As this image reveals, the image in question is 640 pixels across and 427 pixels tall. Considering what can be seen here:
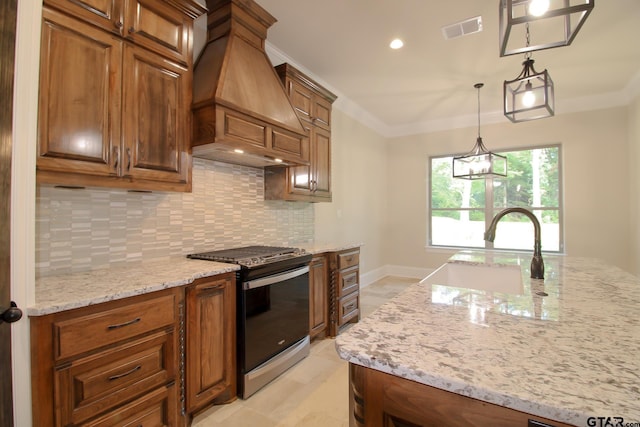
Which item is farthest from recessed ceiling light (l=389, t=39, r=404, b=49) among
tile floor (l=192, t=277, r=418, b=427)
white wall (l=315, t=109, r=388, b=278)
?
Result: tile floor (l=192, t=277, r=418, b=427)

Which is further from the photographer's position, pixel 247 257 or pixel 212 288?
pixel 247 257

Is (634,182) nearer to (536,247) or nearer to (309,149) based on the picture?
(536,247)

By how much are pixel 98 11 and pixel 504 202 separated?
5.59 metres

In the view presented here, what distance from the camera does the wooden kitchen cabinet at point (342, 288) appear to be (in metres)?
3.04

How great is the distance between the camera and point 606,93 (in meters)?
4.27

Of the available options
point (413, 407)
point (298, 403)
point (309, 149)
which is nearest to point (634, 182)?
point (309, 149)

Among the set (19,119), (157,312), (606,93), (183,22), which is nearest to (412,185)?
(606,93)

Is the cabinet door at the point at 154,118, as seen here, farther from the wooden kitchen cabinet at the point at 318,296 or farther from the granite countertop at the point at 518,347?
the granite countertop at the point at 518,347

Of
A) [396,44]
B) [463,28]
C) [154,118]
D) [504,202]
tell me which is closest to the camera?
[154,118]

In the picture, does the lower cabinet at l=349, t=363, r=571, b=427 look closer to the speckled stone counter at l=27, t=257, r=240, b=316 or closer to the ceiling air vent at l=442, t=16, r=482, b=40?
the speckled stone counter at l=27, t=257, r=240, b=316

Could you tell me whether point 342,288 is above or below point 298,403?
above

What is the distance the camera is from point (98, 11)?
1566mm

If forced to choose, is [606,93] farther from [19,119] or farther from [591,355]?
[19,119]

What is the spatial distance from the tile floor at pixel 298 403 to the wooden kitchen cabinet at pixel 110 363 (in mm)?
370
